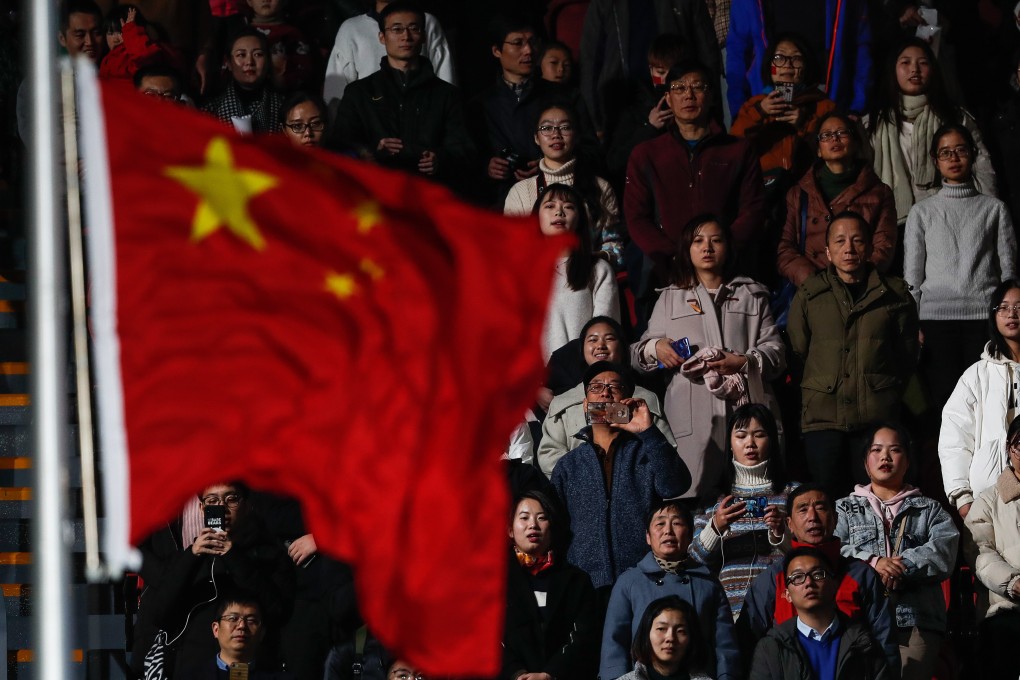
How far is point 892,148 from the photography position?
11742mm

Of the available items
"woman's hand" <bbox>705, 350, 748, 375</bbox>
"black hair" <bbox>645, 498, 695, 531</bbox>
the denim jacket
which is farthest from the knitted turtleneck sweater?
"woman's hand" <bbox>705, 350, 748, 375</bbox>

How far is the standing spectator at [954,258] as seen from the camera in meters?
11.0

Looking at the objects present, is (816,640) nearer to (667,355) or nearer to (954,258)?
(667,355)

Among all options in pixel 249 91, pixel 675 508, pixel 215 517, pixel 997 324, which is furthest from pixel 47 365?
pixel 249 91

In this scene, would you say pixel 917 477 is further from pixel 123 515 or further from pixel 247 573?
pixel 123 515

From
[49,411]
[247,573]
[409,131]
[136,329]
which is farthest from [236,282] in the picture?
[409,131]

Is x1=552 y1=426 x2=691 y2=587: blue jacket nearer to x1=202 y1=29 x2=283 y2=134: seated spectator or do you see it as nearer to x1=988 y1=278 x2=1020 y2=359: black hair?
x1=988 y1=278 x2=1020 y2=359: black hair

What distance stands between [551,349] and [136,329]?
A: 5.67 m

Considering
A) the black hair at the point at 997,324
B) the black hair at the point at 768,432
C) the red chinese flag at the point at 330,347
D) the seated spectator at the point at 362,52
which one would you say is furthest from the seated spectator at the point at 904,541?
the seated spectator at the point at 362,52

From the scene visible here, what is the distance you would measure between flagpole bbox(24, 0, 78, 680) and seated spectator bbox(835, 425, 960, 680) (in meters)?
5.05

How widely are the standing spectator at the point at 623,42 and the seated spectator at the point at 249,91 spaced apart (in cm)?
199

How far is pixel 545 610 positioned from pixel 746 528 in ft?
3.45

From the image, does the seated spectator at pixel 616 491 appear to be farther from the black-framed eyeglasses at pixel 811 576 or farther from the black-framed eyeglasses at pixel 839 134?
the black-framed eyeglasses at pixel 839 134

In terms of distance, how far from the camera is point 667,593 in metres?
8.90
